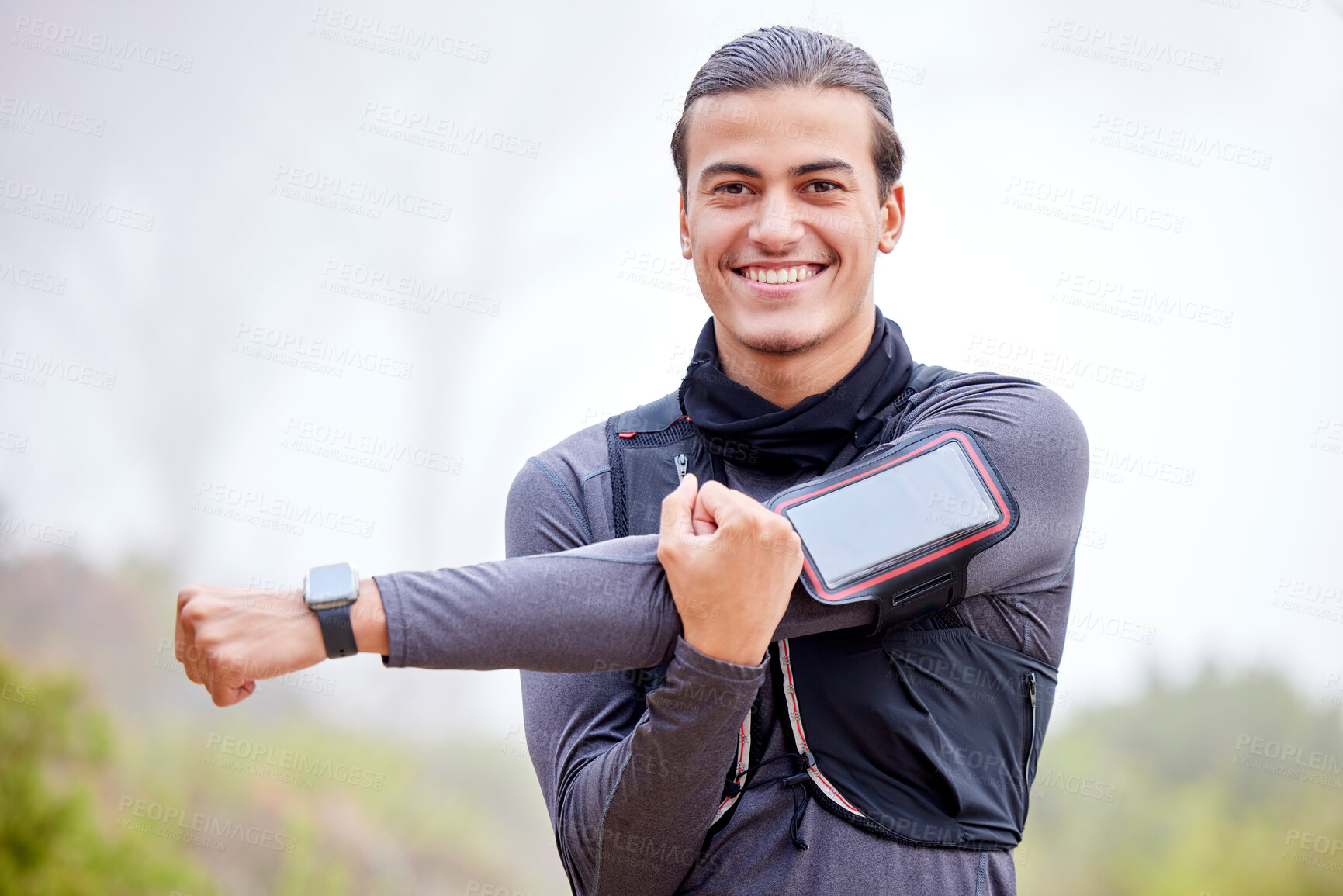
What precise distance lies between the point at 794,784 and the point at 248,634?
61 cm

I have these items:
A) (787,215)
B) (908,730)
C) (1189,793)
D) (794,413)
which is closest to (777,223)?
(787,215)

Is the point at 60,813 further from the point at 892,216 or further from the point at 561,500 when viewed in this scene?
the point at 892,216

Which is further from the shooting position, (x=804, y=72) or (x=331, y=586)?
(x=804, y=72)

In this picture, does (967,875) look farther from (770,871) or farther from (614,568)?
(614,568)

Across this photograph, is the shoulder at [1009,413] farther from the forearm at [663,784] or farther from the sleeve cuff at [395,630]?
the sleeve cuff at [395,630]

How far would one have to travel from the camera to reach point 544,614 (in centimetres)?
104

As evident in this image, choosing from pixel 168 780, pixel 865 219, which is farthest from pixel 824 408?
pixel 168 780

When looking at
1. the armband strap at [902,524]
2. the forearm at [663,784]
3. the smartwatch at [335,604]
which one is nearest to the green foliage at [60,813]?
the forearm at [663,784]

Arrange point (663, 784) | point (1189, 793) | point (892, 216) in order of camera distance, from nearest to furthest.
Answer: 1. point (663, 784)
2. point (892, 216)
3. point (1189, 793)

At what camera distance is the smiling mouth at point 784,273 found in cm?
141

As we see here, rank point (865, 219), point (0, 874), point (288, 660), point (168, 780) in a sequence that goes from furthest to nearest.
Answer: point (168, 780), point (0, 874), point (865, 219), point (288, 660)

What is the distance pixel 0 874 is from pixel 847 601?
3323 mm

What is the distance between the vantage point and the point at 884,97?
1.51m

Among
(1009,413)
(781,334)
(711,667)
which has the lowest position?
(711,667)
